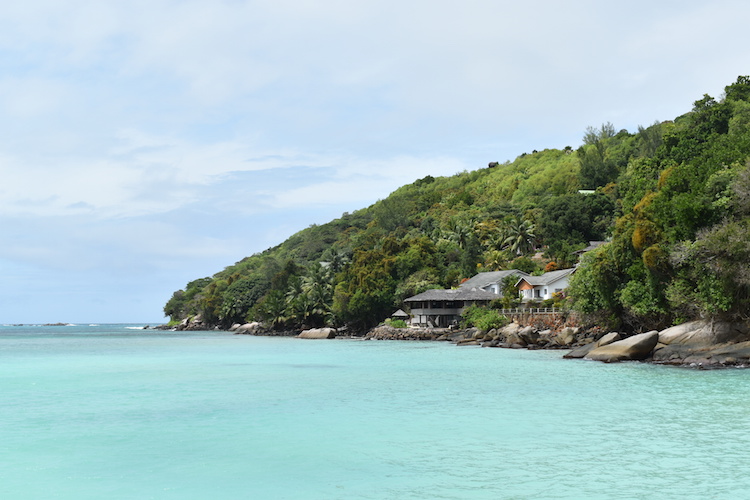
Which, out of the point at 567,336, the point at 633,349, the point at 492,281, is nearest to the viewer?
the point at 633,349

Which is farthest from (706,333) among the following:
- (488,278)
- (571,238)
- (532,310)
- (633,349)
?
(571,238)

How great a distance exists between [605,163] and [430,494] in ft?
321

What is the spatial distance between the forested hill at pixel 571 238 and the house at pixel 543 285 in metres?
8.71

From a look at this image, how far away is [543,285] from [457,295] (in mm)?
9104

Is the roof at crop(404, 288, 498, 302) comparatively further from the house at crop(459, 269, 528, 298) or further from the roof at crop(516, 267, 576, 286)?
the roof at crop(516, 267, 576, 286)

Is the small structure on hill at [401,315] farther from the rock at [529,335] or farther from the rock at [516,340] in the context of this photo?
the rock at [529,335]

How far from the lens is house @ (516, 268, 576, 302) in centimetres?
5978

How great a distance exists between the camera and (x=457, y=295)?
65.2 m

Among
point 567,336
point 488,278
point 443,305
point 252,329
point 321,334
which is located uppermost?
point 488,278

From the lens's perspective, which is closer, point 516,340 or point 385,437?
point 385,437

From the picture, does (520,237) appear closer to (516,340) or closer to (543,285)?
(543,285)

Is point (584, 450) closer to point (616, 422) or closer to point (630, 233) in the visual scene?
point (616, 422)

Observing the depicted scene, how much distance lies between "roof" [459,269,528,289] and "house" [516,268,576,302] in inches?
134

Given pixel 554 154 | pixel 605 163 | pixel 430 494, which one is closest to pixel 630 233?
pixel 430 494
